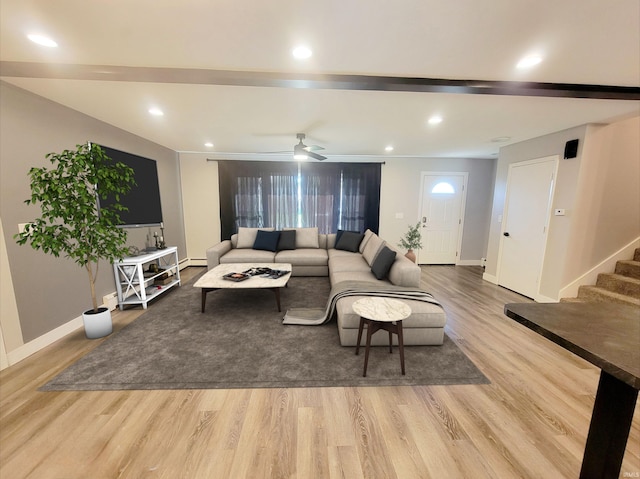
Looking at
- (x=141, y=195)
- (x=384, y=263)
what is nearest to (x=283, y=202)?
(x=141, y=195)

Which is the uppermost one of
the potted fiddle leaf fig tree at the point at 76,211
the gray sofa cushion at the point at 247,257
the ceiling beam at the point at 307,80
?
the ceiling beam at the point at 307,80

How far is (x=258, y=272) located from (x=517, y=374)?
3020 millimetres

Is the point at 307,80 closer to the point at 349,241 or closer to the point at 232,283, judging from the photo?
the point at 232,283

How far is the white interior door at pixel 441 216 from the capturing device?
5598 mm

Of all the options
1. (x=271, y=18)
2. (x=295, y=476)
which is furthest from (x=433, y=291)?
(x=271, y=18)

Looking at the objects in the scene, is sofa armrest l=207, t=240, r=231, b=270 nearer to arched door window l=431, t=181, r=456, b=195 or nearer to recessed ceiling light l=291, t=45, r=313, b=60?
recessed ceiling light l=291, t=45, r=313, b=60

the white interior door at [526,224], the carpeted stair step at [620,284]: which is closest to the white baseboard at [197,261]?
the white interior door at [526,224]

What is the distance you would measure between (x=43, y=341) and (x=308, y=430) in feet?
9.19

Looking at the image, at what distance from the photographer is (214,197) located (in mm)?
5441

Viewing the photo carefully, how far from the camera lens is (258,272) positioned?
3.51m

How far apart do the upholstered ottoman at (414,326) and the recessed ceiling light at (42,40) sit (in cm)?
297

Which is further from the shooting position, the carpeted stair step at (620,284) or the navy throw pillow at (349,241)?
the navy throw pillow at (349,241)

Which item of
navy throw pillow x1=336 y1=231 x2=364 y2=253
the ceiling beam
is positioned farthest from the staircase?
navy throw pillow x1=336 y1=231 x2=364 y2=253

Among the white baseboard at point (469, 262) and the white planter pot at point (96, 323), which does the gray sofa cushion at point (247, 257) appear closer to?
the white planter pot at point (96, 323)
